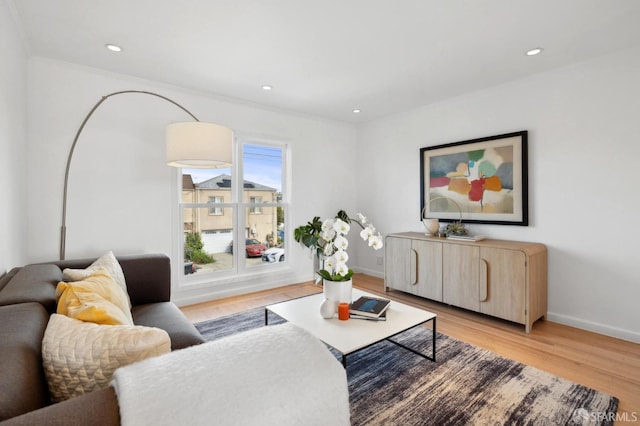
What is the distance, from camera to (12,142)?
2.20m

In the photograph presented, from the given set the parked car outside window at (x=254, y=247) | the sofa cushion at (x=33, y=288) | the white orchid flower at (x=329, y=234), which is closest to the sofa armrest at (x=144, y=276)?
the sofa cushion at (x=33, y=288)

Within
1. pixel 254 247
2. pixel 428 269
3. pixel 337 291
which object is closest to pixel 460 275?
pixel 428 269

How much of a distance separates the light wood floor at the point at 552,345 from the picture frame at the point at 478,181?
3.48 feet

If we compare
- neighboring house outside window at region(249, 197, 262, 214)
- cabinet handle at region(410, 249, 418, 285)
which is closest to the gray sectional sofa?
neighboring house outside window at region(249, 197, 262, 214)

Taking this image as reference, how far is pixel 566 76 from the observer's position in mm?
2900

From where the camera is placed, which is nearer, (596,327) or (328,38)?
(328,38)

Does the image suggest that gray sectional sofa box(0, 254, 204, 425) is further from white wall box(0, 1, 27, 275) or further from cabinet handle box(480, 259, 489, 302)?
cabinet handle box(480, 259, 489, 302)

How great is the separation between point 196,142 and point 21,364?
1833 mm

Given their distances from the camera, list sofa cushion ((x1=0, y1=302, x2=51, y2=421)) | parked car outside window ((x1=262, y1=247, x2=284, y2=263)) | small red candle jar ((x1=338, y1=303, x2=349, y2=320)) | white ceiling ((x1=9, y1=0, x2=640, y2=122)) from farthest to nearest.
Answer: parked car outside window ((x1=262, y1=247, x2=284, y2=263)) → small red candle jar ((x1=338, y1=303, x2=349, y2=320)) → white ceiling ((x1=9, y1=0, x2=640, y2=122)) → sofa cushion ((x1=0, y1=302, x2=51, y2=421))

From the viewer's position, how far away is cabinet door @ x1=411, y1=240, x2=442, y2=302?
11.4 ft

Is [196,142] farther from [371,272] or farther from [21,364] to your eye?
[371,272]

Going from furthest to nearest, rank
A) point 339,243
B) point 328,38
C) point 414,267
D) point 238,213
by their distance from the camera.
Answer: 1. point 238,213
2. point 414,267
3. point 328,38
4. point 339,243

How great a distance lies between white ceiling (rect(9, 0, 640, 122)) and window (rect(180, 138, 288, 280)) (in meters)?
1.00

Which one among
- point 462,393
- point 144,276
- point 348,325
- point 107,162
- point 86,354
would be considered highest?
point 107,162
